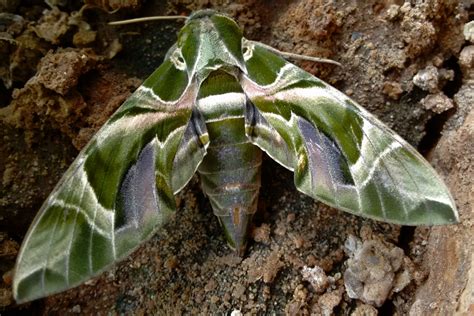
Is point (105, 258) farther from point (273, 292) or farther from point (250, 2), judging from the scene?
point (250, 2)

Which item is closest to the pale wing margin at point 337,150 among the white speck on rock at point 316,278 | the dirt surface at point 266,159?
the dirt surface at point 266,159

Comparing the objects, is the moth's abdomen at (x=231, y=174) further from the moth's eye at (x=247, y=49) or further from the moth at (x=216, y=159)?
the moth's eye at (x=247, y=49)

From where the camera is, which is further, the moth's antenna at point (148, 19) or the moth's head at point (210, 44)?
Result: the moth's antenna at point (148, 19)

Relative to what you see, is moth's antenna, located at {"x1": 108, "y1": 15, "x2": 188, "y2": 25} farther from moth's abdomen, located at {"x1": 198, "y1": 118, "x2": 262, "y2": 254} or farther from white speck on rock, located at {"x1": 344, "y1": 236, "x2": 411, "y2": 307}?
white speck on rock, located at {"x1": 344, "y1": 236, "x2": 411, "y2": 307}

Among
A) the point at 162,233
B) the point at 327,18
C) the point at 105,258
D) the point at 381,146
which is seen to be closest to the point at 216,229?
the point at 162,233

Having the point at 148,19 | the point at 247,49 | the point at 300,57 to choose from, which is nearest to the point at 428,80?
the point at 300,57

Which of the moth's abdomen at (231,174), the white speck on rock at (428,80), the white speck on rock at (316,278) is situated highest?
the white speck on rock at (428,80)

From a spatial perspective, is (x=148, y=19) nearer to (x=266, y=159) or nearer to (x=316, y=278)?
(x=266, y=159)
